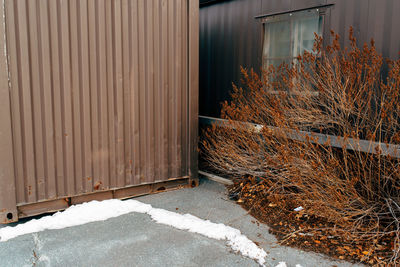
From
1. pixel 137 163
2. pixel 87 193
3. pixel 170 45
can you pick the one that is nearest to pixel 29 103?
pixel 87 193

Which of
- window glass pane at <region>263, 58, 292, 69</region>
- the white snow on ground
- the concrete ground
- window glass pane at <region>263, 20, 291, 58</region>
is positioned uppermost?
window glass pane at <region>263, 20, 291, 58</region>

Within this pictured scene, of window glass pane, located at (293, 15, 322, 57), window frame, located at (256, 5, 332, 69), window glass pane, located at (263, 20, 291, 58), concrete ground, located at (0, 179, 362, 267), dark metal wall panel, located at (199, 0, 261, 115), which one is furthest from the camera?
dark metal wall panel, located at (199, 0, 261, 115)

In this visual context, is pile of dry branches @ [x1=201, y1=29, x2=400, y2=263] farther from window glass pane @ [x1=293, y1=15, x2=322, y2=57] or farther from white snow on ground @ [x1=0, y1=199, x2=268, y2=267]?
white snow on ground @ [x1=0, y1=199, x2=268, y2=267]

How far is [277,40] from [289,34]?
24 centimetres

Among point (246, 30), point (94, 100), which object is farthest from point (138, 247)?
point (246, 30)

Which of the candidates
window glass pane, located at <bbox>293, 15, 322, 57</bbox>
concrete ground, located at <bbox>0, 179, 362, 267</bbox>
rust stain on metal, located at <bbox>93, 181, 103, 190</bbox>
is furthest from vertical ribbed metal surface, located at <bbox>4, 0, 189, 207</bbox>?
window glass pane, located at <bbox>293, 15, 322, 57</bbox>

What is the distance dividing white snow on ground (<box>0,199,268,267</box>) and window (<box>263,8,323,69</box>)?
2558mm

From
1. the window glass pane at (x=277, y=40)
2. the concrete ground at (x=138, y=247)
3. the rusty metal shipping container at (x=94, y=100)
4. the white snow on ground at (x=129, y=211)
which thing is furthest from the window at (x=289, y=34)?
the white snow on ground at (x=129, y=211)

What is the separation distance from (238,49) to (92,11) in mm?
2568

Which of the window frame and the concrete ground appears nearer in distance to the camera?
the concrete ground

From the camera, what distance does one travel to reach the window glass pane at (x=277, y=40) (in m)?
5.08

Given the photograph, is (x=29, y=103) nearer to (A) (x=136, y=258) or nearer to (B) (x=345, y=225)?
(A) (x=136, y=258)

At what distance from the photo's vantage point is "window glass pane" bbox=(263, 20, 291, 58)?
200 inches

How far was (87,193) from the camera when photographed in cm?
424
